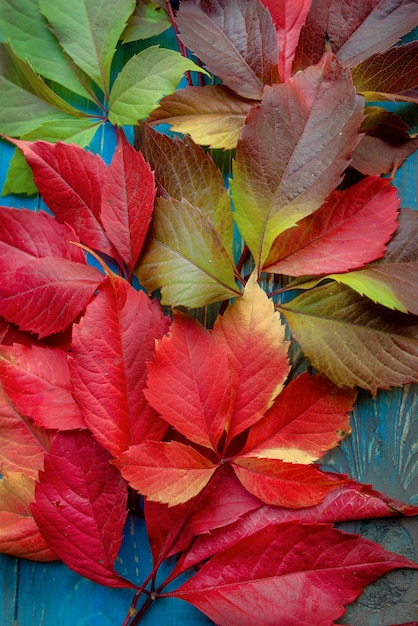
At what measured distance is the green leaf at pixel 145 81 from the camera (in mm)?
545

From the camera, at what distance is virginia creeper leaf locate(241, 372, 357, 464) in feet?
1.61

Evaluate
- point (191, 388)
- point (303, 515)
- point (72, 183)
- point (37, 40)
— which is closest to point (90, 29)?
point (37, 40)

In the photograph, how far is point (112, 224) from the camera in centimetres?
52

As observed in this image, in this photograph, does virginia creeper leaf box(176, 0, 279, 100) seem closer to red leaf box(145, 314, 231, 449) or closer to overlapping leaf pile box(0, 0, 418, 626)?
overlapping leaf pile box(0, 0, 418, 626)

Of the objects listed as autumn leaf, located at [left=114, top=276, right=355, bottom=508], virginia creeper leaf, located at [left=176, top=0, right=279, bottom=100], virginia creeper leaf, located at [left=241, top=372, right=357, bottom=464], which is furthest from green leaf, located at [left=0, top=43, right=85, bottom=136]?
virginia creeper leaf, located at [left=241, top=372, right=357, bottom=464]

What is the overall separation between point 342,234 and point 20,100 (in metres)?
0.33

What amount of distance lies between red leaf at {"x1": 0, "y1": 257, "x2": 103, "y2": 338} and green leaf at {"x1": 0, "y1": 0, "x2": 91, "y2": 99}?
0.19 metres

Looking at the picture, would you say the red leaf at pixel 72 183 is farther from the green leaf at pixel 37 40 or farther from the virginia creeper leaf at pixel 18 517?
the virginia creeper leaf at pixel 18 517

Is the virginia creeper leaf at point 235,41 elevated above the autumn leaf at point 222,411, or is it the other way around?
the virginia creeper leaf at point 235,41

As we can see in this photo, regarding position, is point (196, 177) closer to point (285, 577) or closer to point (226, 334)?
point (226, 334)

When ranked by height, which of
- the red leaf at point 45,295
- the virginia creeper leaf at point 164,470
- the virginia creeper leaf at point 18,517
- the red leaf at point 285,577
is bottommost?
the red leaf at point 285,577

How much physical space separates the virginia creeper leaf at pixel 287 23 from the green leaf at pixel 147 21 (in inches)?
4.0

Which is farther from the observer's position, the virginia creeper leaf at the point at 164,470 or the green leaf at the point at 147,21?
the green leaf at the point at 147,21

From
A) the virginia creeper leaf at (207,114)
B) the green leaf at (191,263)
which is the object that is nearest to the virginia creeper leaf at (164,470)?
the green leaf at (191,263)
